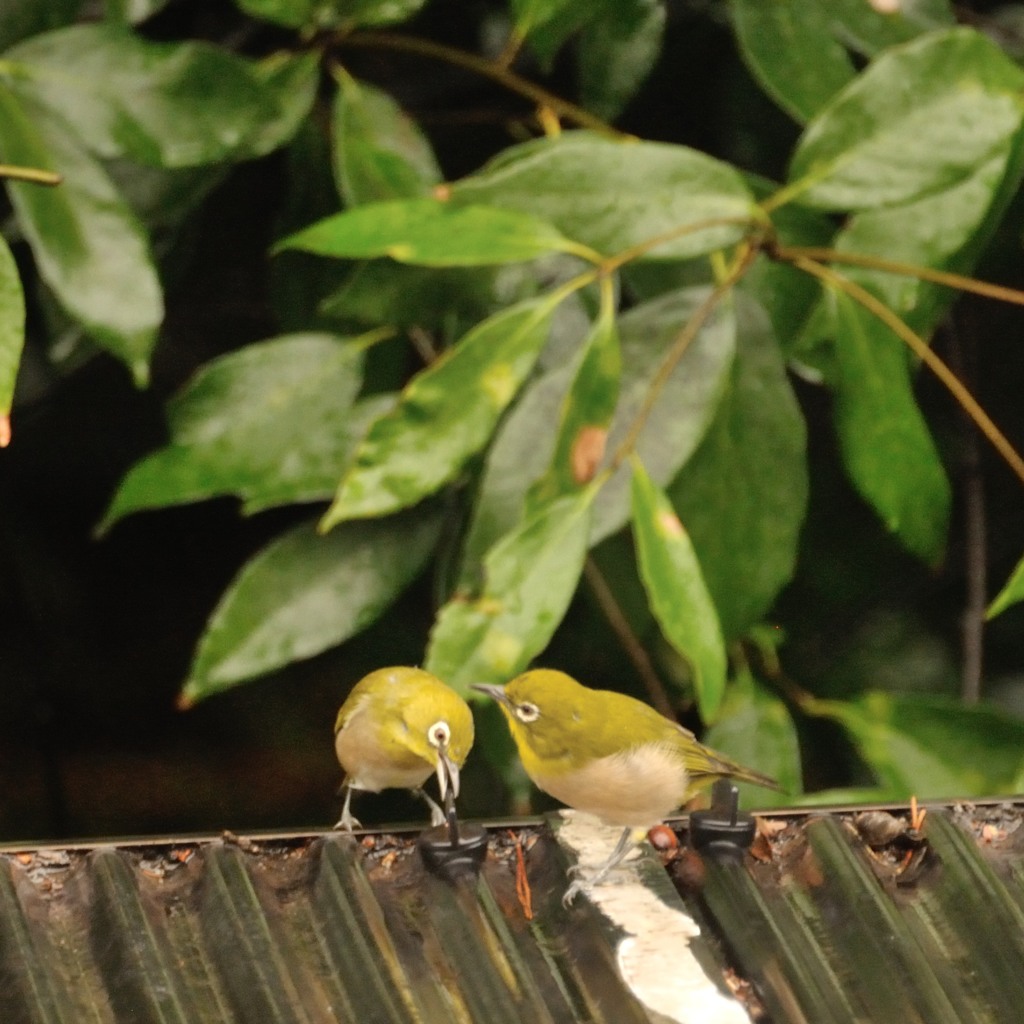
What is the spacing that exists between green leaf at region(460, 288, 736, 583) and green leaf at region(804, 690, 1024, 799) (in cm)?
46

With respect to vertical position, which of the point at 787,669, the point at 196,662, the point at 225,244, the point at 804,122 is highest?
the point at 804,122

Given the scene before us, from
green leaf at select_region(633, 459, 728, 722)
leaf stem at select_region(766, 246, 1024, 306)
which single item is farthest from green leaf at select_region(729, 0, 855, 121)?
green leaf at select_region(633, 459, 728, 722)

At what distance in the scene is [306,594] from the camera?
54.9 inches

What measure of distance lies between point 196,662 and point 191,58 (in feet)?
1.91

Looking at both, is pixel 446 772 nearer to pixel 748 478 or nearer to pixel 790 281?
pixel 748 478

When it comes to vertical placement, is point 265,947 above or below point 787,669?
above

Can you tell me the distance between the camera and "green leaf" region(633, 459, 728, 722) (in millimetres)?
1145

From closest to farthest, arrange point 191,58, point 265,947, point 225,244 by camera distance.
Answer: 1. point 265,947
2. point 191,58
3. point 225,244

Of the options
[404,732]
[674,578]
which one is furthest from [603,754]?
[674,578]

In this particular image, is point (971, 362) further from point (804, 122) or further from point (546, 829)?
point (546, 829)

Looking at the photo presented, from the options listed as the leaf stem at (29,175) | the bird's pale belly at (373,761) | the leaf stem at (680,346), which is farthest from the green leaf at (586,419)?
the leaf stem at (29,175)

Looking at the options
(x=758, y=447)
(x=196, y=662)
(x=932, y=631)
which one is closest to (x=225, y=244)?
(x=196, y=662)

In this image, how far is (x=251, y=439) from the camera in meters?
1.34

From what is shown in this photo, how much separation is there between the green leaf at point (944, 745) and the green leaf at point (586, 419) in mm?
553
